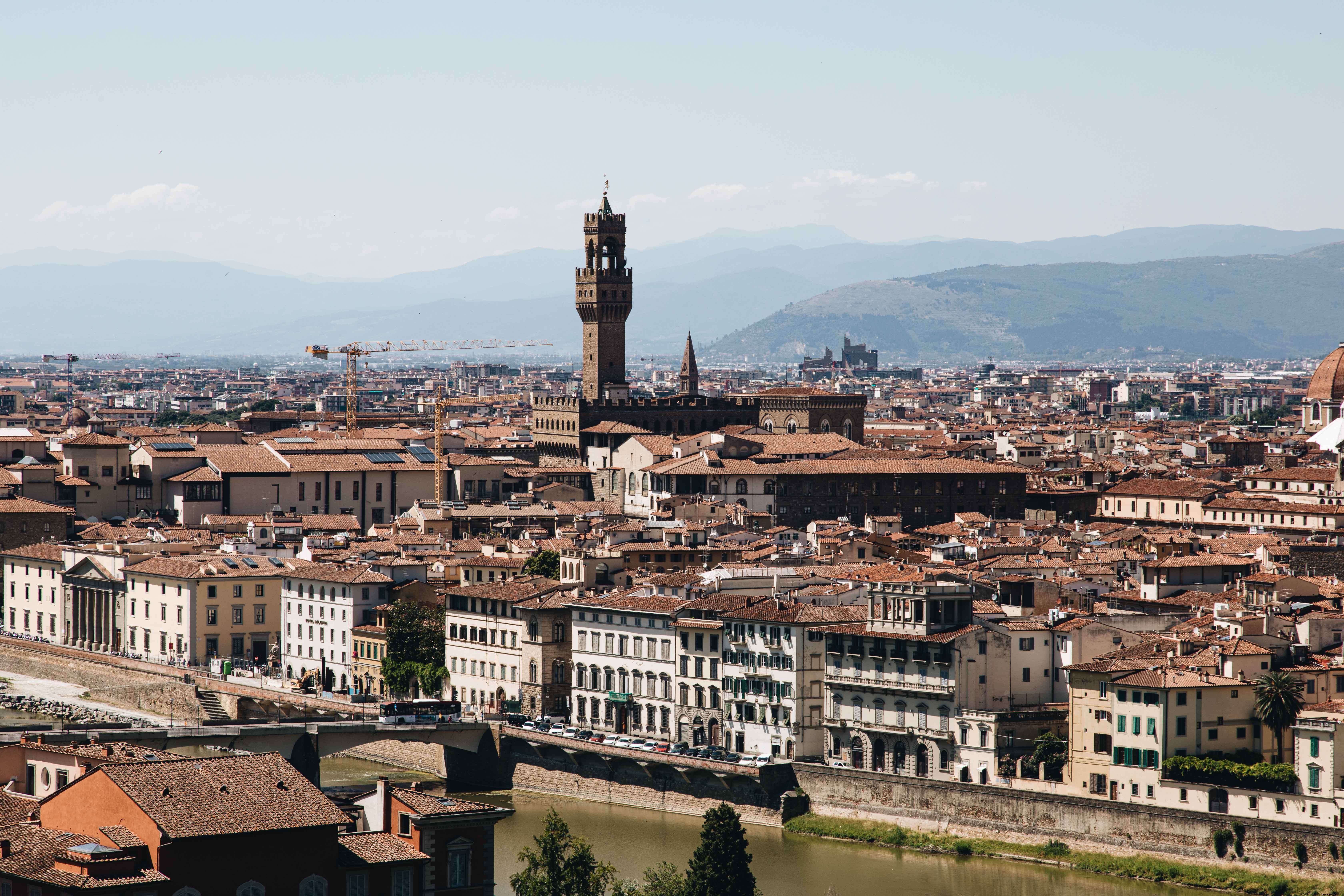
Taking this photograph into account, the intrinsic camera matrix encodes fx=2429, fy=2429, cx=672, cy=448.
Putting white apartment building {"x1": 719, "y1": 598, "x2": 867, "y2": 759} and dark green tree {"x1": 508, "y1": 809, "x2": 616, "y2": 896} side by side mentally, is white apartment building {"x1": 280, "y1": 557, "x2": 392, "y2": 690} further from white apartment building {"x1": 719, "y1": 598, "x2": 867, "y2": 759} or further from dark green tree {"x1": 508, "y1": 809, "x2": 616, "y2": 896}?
dark green tree {"x1": 508, "y1": 809, "x2": 616, "y2": 896}

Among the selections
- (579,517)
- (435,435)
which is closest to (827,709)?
(579,517)

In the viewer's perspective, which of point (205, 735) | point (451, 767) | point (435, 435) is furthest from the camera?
point (435, 435)

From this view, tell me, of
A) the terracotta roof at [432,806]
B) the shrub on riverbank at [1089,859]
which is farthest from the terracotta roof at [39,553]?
the terracotta roof at [432,806]

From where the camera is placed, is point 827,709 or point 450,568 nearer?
point 827,709

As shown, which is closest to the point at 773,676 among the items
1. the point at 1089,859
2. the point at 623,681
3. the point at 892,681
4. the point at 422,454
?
the point at 892,681

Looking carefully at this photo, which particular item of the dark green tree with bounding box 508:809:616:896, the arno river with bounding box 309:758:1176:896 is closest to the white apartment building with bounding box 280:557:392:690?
the arno river with bounding box 309:758:1176:896

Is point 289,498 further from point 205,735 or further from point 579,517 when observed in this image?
point 205,735

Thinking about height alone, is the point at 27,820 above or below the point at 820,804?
above

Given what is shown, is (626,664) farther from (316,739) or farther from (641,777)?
(316,739)
